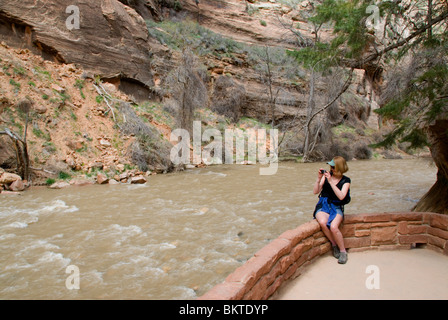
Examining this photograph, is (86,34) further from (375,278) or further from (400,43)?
(375,278)

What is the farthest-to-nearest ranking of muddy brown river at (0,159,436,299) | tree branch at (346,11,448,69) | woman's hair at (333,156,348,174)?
1. tree branch at (346,11,448,69)
2. woman's hair at (333,156,348,174)
3. muddy brown river at (0,159,436,299)

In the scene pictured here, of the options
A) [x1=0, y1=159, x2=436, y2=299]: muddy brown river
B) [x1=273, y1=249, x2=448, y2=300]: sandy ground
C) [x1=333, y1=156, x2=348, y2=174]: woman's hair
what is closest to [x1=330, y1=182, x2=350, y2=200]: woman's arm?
[x1=333, y1=156, x2=348, y2=174]: woman's hair

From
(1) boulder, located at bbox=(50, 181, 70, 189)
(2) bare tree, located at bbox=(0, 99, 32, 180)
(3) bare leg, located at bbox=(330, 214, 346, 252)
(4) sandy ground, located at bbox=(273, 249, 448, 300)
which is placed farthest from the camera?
(1) boulder, located at bbox=(50, 181, 70, 189)

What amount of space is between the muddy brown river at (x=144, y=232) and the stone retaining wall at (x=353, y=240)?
0.88 meters

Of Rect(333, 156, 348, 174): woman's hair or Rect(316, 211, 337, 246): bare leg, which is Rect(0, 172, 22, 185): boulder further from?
Rect(333, 156, 348, 174): woman's hair

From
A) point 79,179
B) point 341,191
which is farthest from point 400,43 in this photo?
point 79,179

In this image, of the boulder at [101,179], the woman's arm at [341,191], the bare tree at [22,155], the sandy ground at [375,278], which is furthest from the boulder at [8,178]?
the woman's arm at [341,191]

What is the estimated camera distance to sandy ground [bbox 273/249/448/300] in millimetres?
2438

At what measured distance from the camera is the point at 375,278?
2695mm

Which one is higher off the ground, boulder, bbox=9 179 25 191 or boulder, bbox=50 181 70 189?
boulder, bbox=9 179 25 191

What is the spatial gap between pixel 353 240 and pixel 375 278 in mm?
709

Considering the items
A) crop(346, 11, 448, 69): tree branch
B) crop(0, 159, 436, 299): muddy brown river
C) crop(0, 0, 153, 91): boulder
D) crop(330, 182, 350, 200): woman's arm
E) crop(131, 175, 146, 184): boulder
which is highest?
crop(0, 0, 153, 91): boulder

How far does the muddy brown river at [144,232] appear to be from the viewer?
9.84ft

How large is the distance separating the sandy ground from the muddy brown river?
1002 mm
